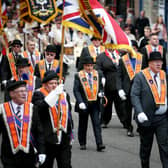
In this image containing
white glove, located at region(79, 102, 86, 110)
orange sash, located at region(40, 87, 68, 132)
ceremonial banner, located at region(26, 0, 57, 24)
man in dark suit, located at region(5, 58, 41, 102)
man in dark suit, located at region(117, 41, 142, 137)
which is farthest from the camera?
ceremonial banner, located at region(26, 0, 57, 24)

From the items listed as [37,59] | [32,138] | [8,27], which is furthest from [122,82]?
[8,27]

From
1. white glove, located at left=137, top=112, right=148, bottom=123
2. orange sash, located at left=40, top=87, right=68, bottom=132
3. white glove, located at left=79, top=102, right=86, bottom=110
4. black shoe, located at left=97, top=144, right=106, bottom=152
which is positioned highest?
orange sash, located at left=40, top=87, right=68, bottom=132

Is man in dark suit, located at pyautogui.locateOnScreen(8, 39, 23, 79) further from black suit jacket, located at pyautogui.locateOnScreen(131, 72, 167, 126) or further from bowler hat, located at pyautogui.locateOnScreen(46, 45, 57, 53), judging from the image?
black suit jacket, located at pyautogui.locateOnScreen(131, 72, 167, 126)

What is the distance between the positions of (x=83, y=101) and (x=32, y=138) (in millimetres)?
4194

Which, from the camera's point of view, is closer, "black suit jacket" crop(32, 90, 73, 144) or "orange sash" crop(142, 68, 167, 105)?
"black suit jacket" crop(32, 90, 73, 144)

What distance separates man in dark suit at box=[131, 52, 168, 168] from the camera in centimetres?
1004

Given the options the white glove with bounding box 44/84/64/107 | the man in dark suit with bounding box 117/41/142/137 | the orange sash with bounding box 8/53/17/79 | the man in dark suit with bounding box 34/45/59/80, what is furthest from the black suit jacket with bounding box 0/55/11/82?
the white glove with bounding box 44/84/64/107

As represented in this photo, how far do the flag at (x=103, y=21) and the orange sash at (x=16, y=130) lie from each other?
90.1 inches

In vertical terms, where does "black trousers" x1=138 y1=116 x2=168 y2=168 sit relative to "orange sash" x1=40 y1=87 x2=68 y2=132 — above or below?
below

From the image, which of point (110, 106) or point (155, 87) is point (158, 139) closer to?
point (155, 87)

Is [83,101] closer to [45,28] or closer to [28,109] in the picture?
[28,109]

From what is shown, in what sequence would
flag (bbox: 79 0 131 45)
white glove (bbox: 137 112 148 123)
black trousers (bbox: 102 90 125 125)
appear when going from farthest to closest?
1. black trousers (bbox: 102 90 125 125)
2. flag (bbox: 79 0 131 45)
3. white glove (bbox: 137 112 148 123)

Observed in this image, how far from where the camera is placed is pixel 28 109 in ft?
27.1

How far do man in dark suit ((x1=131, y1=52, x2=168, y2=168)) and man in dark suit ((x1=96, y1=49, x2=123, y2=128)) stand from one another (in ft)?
14.5
